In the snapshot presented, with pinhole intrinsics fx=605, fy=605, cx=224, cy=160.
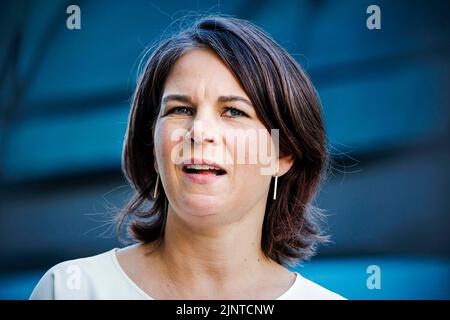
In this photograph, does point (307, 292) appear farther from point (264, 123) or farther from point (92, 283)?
point (92, 283)

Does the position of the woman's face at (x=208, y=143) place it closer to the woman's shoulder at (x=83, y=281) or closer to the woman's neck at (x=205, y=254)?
the woman's neck at (x=205, y=254)

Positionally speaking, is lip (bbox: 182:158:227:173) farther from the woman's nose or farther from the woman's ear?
the woman's ear

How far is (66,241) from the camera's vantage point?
230 centimetres

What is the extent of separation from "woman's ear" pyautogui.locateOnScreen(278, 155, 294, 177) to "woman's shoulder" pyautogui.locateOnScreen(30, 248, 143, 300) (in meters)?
0.63

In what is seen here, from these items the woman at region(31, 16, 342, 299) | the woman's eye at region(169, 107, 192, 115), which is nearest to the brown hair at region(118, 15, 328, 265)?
the woman at region(31, 16, 342, 299)

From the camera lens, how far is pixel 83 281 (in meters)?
1.88

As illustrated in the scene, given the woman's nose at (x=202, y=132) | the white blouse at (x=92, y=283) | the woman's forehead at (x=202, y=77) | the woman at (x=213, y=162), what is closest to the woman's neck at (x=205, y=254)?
the woman at (x=213, y=162)

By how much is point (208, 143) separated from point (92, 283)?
58 cm

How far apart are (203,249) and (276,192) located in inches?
16.1

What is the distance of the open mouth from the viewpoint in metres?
1.79

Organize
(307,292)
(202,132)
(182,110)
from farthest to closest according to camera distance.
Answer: (307,292) < (182,110) < (202,132)

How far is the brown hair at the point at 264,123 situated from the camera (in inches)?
74.8

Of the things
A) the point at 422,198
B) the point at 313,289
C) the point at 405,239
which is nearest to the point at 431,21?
the point at 422,198

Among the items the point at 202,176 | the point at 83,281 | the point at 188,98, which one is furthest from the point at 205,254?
the point at 188,98
